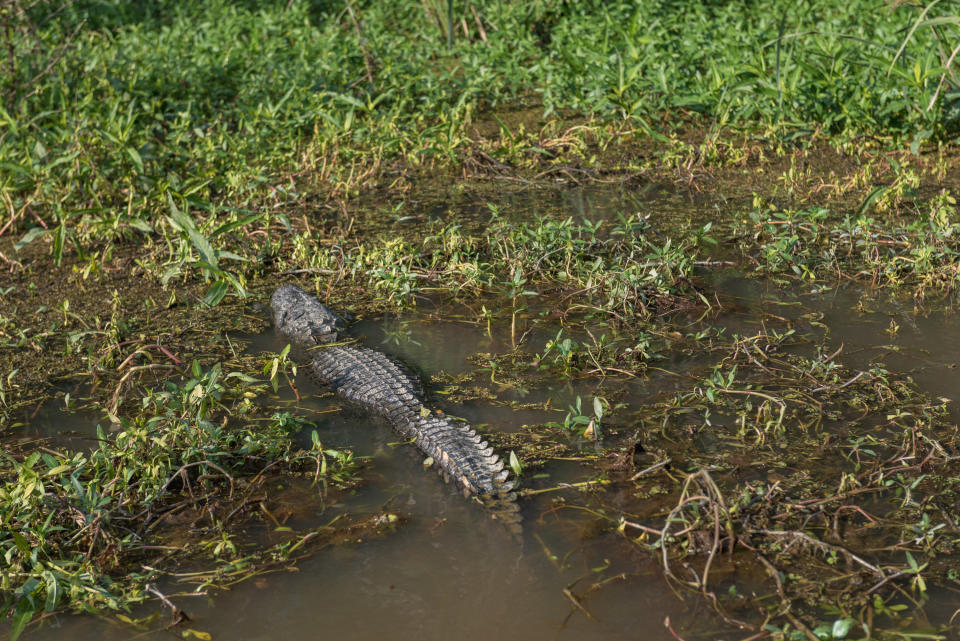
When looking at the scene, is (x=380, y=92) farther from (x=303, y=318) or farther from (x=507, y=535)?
(x=507, y=535)

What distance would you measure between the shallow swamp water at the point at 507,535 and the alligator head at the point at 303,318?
14cm

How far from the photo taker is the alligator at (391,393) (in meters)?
3.11

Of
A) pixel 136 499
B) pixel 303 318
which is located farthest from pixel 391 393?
pixel 136 499

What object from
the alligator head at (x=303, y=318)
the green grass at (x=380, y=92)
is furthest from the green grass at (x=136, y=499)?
the green grass at (x=380, y=92)

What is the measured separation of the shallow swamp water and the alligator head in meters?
0.14

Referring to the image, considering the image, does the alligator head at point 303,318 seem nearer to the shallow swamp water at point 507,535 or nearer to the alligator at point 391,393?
the alligator at point 391,393

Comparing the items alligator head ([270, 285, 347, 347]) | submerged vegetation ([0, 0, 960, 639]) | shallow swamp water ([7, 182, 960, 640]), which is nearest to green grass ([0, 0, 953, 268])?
submerged vegetation ([0, 0, 960, 639])

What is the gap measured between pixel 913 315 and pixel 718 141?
7.39 ft

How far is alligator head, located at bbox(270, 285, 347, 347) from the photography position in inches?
169

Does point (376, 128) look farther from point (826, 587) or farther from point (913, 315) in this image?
point (826, 587)

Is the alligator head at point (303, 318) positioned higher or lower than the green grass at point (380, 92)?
lower

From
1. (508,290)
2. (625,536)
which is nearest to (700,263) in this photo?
(508,290)

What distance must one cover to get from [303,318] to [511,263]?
111 cm

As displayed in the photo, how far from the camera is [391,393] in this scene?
369cm
